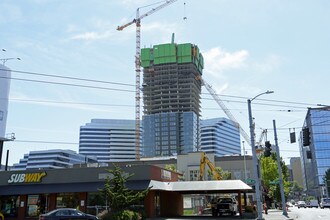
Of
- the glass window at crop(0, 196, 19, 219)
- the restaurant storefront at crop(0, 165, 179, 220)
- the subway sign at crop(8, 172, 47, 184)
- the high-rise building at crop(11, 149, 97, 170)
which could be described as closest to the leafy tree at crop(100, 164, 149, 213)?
the restaurant storefront at crop(0, 165, 179, 220)

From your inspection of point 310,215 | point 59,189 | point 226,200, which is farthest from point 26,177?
point 310,215

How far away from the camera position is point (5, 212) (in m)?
38.0

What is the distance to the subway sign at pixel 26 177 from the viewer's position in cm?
3756

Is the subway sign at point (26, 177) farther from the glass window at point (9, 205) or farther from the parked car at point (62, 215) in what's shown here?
the parked car at point (62, 215)

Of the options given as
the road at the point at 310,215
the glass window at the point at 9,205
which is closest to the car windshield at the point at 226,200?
the road at the point at 310,215

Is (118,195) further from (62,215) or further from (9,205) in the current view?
(9,205)

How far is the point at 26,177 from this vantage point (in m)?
38.0

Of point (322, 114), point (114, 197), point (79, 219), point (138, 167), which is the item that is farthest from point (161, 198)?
point (322, 114)

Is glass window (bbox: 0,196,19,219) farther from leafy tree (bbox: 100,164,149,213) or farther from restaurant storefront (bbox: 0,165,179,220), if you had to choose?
leafy tree (bbox: 100,164,149,213)

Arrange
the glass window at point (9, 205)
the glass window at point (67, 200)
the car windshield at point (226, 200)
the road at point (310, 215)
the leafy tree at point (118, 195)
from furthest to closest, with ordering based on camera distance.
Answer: the car windshield at point (226, 200), the road at point (310, 215), the glass window at point (9, 205), the glass window at point (67, 200), the leafy tree at point (118, 195)

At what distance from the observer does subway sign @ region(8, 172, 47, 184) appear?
3756cm

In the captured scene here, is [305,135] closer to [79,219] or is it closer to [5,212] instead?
[79,219]

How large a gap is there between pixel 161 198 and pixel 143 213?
7414 millimetres

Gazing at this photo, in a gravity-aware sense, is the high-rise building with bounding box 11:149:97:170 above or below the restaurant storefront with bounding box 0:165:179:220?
above
